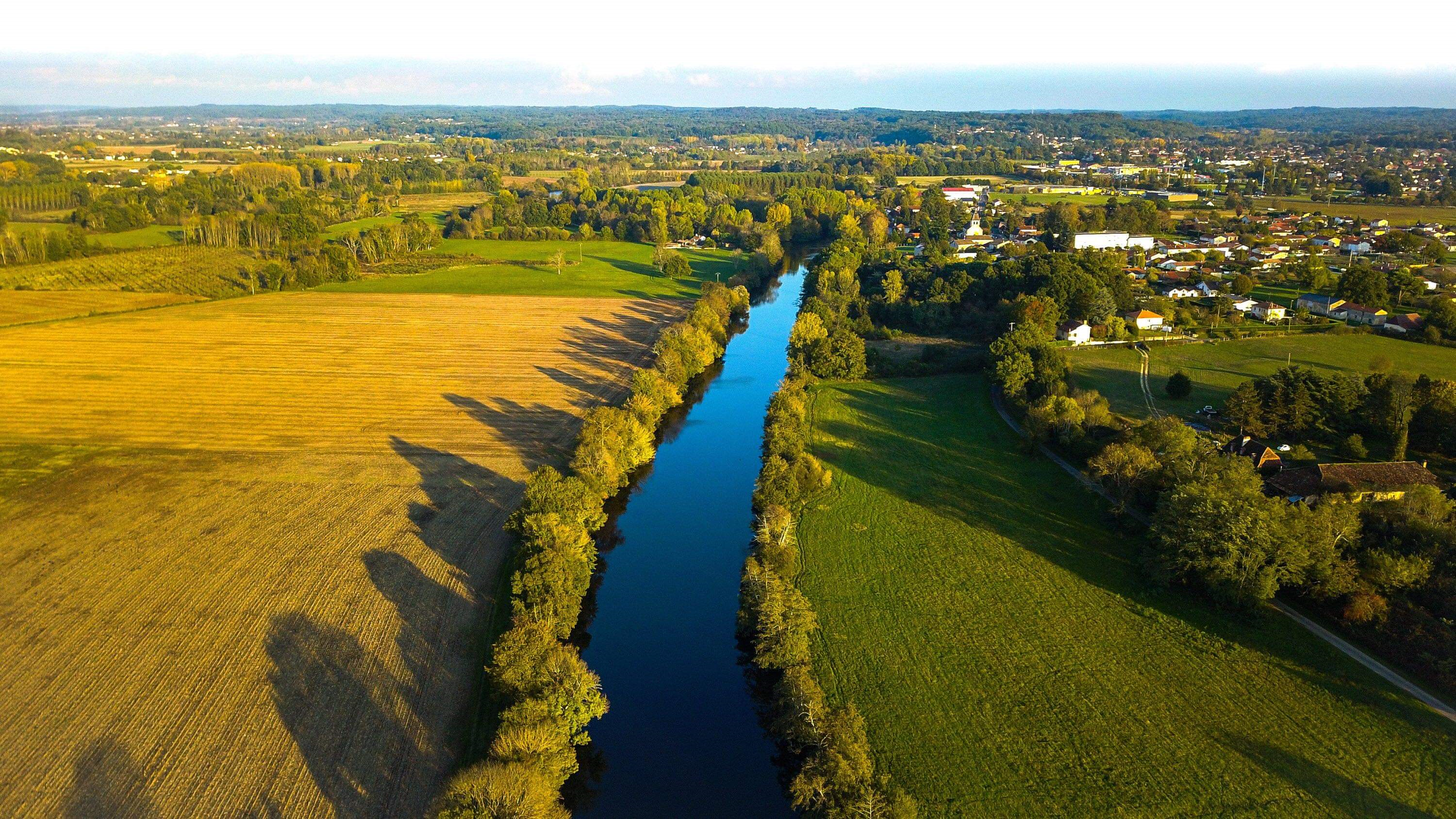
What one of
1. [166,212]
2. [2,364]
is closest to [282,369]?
[2,364]

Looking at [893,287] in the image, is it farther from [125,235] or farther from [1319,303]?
[125,235]

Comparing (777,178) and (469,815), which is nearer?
(469,815)

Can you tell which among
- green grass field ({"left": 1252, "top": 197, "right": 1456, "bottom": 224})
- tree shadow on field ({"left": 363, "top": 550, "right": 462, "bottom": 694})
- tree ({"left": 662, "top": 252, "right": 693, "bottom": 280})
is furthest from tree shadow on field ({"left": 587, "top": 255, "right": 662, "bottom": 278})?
green grass field ({"left": 1252, "top": 197, "right": 1456, "bottom": 224})

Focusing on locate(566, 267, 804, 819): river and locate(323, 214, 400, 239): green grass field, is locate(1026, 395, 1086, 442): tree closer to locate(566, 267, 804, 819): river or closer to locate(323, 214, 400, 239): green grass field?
locate(566, 267, 804, 819): river


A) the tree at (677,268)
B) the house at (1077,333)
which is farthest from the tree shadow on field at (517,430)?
the tree at (677,268)

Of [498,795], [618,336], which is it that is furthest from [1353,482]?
[618,336]

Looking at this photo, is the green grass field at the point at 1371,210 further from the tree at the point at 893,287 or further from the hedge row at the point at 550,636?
the hedge row at the point at 550,636

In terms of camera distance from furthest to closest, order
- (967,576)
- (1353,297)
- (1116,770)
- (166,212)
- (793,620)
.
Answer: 1. (166,212)
2. (1353,297)
3. (967,576)
4. (793,620)
5. (1116,770)

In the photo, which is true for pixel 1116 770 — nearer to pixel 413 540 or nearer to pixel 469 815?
pixel 469 815
